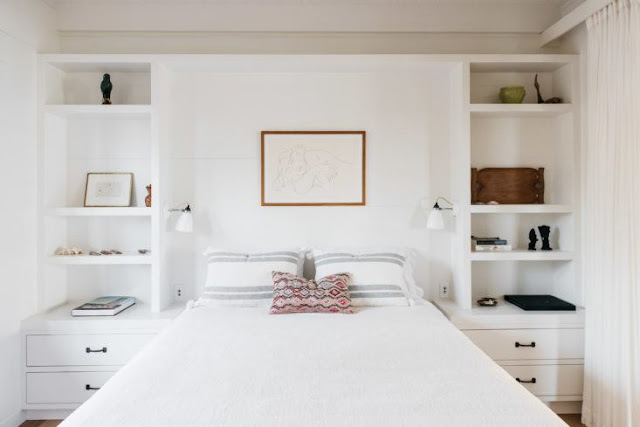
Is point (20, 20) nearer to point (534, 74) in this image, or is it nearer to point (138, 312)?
point (138, 312)

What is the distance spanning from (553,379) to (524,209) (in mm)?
1090

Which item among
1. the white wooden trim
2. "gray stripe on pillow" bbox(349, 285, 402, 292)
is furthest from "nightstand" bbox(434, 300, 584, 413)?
the white wooden trim

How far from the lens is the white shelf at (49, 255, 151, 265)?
9.33ft

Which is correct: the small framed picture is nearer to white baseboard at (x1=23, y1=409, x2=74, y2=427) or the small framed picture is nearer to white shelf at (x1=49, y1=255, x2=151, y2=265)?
white shelf at (x1=49, y1=255, x2=151, y2=265)

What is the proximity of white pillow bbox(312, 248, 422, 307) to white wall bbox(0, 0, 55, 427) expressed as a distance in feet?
6.00

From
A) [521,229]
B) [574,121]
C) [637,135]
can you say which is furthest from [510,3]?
[521,229]

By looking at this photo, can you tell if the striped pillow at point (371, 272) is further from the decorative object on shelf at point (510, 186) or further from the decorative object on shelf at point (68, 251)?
the decorative object on shelf at point (68, 251)

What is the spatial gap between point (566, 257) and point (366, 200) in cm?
139

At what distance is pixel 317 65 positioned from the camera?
9.71ft

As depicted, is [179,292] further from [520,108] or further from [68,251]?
[520,108]

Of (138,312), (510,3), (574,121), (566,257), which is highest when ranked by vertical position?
(510,3)

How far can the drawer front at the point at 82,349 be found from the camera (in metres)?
2.65

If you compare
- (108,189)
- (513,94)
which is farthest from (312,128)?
(108,189)

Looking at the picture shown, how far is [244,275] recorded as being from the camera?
2793 mm
